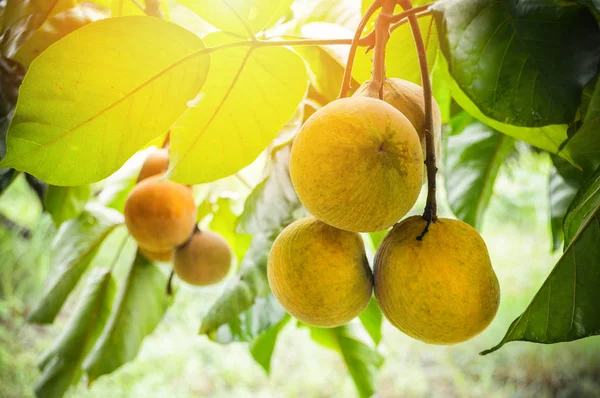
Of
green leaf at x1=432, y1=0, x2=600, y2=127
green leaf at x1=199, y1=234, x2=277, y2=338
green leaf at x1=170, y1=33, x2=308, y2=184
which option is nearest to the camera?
green leaf at x1=432, y1=0, x2=600, y2=127

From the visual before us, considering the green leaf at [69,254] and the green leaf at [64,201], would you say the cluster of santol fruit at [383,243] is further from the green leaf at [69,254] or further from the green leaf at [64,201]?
the green leaf at [69,254]

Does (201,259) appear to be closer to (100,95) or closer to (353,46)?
(100,95)

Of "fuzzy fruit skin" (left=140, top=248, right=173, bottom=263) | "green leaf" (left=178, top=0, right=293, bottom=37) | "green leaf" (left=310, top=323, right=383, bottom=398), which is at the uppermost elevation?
"green leaf" (left=178, top=0, right=293, bottom=37)

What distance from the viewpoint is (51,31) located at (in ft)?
2.08

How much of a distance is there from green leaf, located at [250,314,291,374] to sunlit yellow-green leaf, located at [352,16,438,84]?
0.48 meters

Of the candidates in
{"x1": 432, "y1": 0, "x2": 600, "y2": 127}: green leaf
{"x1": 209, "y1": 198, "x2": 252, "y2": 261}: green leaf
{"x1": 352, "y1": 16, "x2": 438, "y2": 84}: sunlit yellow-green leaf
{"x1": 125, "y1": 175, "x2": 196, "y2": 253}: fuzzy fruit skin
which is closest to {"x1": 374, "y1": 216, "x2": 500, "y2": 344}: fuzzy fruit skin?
{"x1": 432, "y1": 0, "x2": 600, "y2": 127}: green leaf

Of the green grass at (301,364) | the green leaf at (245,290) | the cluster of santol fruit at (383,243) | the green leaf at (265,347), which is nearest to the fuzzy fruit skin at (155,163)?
the green leaf at (245,290)

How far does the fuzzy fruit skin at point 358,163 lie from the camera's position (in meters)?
0.37

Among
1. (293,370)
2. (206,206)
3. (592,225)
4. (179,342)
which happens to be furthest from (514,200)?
(592,225)

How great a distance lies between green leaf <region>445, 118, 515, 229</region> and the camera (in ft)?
2.56

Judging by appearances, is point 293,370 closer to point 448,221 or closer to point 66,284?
point 66,284

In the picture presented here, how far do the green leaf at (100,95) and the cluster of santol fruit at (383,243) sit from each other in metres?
0.18

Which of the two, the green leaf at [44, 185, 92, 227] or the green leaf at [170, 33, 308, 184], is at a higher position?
the green leaf at [170, 33, 308, 184]

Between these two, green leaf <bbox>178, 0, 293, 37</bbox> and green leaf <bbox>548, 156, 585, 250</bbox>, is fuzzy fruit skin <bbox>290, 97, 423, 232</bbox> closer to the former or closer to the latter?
green leaf <bbox>178, 0, 293, 37</bbox>
